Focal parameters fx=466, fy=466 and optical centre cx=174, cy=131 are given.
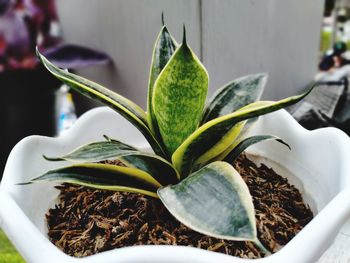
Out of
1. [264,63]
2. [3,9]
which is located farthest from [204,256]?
[3,9]

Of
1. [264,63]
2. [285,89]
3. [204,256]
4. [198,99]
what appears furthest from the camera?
[285,89]

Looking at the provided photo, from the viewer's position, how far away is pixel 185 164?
0.45 meters

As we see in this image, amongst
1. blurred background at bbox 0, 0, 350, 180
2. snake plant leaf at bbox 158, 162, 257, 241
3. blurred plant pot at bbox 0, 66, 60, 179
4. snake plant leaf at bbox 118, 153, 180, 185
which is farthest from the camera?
blurred plant pot at bbox 0, 66, 60, 179

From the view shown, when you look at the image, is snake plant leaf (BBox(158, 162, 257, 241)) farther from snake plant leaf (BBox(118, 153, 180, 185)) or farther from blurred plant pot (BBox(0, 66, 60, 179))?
blurred plant pot (BBox(0, 66, 60, 179))

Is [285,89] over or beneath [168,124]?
beneath

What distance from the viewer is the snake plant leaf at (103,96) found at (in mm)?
420

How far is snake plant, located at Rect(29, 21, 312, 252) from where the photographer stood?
36 cm

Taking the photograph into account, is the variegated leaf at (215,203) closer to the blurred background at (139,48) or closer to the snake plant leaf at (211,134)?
the snake plant leaf at (211,134)

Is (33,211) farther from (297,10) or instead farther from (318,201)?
(297,10)

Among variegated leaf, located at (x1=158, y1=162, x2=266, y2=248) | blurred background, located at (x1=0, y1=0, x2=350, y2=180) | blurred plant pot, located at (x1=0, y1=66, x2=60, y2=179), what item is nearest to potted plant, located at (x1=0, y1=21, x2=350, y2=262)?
variegated leaf, located at (x1=158, y1=162, x2=266, y2=248)

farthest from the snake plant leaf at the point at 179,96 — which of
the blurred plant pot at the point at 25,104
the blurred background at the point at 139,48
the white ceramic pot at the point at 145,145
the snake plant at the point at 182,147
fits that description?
the blurred plant pot at the point at 25,104

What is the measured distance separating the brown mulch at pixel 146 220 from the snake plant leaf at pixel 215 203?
0.18 feet

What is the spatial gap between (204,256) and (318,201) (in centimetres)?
19

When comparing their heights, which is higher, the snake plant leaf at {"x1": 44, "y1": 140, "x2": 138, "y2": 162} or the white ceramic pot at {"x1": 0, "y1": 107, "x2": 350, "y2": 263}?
the snake plant leaf at {"x1": 44, "y1": 140, "x2": 138, "y2": 162}
